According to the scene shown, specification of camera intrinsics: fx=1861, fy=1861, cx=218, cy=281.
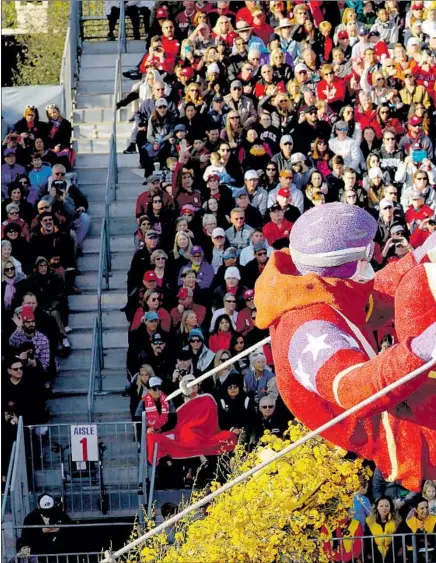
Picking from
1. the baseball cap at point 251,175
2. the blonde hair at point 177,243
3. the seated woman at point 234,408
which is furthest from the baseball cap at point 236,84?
the seated woman at point 234,408

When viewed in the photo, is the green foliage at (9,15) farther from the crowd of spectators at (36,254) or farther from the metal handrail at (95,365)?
the metal handrail at (95,365)

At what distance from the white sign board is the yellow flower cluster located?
3.43 metres

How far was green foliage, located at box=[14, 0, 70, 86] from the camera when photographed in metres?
23.8

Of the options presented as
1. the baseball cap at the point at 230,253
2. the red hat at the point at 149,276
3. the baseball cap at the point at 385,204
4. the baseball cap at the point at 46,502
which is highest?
the baseball cap at the point at 385,204

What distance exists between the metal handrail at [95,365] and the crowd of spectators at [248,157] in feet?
1.26

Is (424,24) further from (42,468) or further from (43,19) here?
(42,468)

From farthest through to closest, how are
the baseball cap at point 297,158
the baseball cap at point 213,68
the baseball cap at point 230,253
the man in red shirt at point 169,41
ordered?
the man in red shirt at point 169,41 → the baseball cap at point 213,68 → the baseball cap at point 297,158 → the baseball cap at point 230,253

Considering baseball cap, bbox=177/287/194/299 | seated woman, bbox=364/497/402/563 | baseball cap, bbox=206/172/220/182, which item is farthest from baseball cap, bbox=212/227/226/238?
seated woman, bbox=364/497/402/563

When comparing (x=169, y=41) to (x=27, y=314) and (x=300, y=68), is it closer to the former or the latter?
(x=300, y=68)

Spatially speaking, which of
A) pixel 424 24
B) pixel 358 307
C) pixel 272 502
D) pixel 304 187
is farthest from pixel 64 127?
pixel 358 307

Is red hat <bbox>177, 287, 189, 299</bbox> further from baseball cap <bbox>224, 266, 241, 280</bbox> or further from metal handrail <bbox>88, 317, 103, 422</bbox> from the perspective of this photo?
metal handrail <bbox>88, 317, 103, 422</bbox>

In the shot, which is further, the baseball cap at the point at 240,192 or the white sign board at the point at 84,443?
the baseball cap at the point at 240,192

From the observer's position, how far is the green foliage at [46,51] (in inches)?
935

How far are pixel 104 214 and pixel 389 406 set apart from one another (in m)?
10.7
